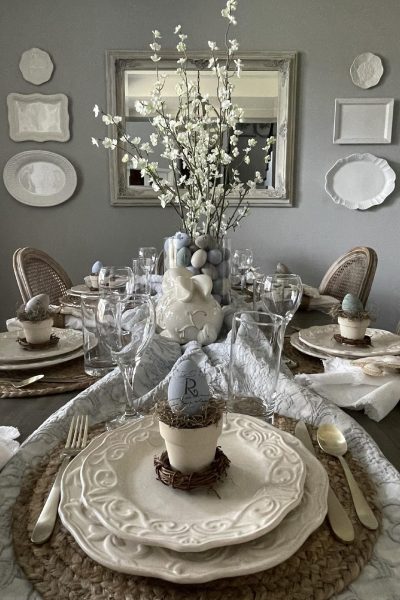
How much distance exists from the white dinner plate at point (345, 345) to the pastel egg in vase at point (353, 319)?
0.04 meters

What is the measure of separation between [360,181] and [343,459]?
294cm

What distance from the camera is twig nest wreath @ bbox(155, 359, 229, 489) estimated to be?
23.1 inches

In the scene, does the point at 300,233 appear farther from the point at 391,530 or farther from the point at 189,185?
the point at 391,530

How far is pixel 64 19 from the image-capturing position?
10.2 feet

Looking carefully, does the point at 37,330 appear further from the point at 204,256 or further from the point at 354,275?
the point at 354,275

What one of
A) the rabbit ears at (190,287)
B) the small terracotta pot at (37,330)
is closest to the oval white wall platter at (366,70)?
the rabbit ears at (190,287)

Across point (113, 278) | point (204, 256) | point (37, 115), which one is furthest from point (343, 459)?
point (37, 115)

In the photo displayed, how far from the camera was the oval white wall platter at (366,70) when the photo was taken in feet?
10.3

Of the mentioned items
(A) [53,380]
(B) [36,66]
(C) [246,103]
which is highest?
(B) [36,66]

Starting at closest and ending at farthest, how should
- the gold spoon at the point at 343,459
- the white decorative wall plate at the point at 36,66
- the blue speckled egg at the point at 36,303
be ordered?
the gold spoon at the point at 343,459 < the blue speckled egg at the point at 36,303 < the white decorative wall plate at the point at 36,66

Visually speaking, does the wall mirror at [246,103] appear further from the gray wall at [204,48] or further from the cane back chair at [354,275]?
the cane back chair at [354,275]

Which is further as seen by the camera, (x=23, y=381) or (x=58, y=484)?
(x=23, y=381)

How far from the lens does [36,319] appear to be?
121cm

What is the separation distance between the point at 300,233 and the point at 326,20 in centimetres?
140
